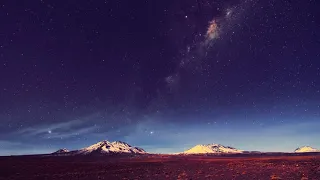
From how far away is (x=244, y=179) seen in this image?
22.0m

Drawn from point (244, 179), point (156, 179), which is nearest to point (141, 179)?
Result: point (156, 179)

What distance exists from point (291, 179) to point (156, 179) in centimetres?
1167

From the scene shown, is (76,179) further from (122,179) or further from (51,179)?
(122,179)

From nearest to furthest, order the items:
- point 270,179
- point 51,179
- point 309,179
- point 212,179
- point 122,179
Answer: point 309,179 → point 270,179 → point 212,179 → point 122,179 → point 51,179

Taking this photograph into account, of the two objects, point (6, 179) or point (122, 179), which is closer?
point (122, 179)

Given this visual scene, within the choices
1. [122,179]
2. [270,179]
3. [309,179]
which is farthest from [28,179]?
[309,179]

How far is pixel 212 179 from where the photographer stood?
75.1 ft

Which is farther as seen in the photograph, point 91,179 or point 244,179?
point 91,179

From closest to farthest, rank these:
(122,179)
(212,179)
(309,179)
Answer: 1. (309,179)
2. (212,179)
3. (122,179)

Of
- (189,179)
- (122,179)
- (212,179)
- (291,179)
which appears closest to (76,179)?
(122,179)

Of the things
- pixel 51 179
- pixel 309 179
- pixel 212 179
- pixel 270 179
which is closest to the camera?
pixel 309 179

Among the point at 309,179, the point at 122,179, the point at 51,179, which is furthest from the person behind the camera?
the point at 51,179

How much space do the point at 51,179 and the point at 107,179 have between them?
20.4 ft

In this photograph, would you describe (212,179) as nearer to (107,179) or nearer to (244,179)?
(244,179)
